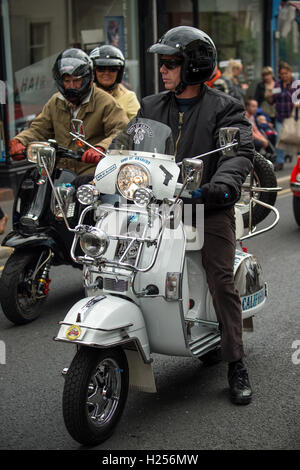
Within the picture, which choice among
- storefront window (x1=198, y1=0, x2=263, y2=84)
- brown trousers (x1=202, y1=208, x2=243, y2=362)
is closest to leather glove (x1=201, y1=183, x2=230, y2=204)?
brown trousers (x1=202, y1=208, x2=243, y2=362)

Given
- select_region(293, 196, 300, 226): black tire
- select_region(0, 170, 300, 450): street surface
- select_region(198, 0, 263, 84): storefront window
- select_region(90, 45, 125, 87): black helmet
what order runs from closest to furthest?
select_region(0, 170, 300, 450): street surface, select_region(90, 45, 125, 87): black helmet, select_region(293, 196, 300, 226): black tire, select_region(198, 0, 263, 84): storefront window

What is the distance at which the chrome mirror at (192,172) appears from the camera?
3602 mm

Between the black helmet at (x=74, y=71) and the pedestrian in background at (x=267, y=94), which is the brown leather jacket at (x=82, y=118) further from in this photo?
the pedestrian in background at (x=267, y=94)

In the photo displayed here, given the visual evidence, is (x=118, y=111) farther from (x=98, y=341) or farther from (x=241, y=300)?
(x=98, y=341)

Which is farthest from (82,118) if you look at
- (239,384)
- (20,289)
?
(239,384)

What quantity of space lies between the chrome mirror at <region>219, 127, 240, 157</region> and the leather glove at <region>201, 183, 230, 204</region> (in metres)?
0.16

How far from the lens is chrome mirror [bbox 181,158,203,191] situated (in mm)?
3602

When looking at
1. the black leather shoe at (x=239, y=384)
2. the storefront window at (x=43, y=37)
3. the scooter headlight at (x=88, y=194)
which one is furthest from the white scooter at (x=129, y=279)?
the storefront window at (x=43, y=37)

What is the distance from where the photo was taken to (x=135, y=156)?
385cm

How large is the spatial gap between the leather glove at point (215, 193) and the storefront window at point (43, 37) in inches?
332

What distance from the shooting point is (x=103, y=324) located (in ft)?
11.9

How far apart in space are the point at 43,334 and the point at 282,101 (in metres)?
10.1

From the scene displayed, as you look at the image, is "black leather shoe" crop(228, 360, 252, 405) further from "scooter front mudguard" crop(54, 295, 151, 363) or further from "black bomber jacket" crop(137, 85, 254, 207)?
"black bomber jacket" crop(137, 85, 254, 207)
